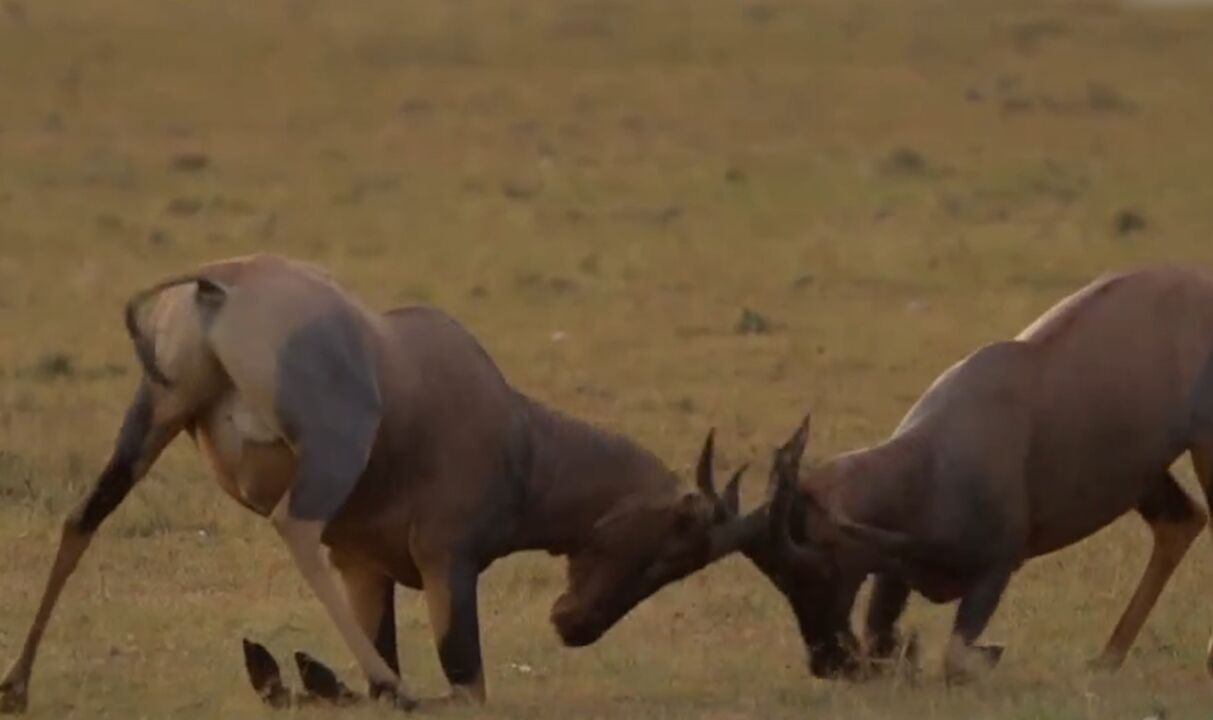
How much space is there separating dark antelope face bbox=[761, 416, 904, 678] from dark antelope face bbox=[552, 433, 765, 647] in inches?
8.2

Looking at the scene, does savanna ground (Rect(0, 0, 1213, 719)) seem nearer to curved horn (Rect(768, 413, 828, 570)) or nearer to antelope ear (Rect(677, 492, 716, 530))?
curved horn (Rect(768, 413, 828, 570))

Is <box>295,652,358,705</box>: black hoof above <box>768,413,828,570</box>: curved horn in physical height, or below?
below

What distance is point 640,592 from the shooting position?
9023 millimetres

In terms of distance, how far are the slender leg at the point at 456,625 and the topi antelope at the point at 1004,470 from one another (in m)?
0.95

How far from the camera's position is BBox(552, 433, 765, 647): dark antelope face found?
351 inches

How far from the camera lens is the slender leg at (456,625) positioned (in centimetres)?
866

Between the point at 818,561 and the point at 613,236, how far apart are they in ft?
42.4

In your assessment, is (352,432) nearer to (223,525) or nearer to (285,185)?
(223,525)

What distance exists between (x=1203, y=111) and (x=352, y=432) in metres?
24.0

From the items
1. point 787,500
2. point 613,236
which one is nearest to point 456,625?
point 787,500

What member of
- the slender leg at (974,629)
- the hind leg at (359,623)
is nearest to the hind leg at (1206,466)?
the slender leg at (974,629)

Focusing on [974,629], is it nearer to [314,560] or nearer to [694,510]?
[694,510]

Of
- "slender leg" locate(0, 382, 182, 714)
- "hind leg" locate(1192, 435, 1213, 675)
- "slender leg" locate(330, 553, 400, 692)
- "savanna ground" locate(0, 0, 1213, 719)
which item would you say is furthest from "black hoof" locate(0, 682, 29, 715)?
"hind leg" locate(1192, 435, 1213, 675)

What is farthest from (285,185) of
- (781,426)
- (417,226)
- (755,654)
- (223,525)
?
(755,654)
